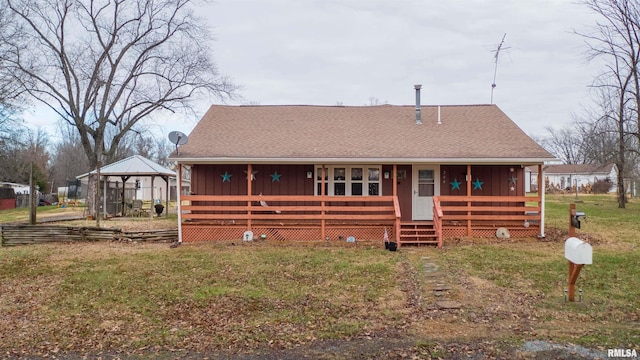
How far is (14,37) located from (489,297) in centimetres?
2295

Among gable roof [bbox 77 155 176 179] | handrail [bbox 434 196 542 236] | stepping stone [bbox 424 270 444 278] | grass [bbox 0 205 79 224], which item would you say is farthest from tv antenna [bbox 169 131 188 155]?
grass [bbox 0 205 79 224]

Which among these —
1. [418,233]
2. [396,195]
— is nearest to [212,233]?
[396,195]

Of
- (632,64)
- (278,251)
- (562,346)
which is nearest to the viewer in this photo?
(562,346)

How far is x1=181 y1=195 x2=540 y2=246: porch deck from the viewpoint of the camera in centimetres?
1273

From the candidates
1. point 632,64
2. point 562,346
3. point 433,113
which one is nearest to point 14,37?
point 433,113

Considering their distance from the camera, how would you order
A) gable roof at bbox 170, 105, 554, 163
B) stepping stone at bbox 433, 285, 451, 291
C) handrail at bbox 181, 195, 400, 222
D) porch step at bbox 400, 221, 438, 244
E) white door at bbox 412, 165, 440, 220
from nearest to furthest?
stepping stone at bbox 433, 285, 451, 291, porch step at bbox 400, 221, 438, 244, handrail at bbox 181, 195, 400, 222, gable roof at bbox 170, 105, 554, 163, white door at bbox 412, 165, 440, 220

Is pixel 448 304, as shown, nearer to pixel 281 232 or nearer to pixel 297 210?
pixel 297 210

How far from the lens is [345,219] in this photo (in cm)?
1323

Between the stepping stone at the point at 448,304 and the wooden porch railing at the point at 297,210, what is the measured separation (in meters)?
4.65

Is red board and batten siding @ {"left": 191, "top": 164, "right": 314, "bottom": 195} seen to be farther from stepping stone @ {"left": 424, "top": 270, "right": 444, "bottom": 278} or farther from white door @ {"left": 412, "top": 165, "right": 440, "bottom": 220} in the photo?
stepping stone @ {"left": 424, "top": 270, "right": 444, "bottom": 278}

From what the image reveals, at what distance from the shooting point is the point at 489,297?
7.39 meters

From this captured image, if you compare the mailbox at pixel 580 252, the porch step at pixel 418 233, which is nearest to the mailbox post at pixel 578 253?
the mailbox at pixel 580 252

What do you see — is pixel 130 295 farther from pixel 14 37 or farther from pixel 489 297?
pixel 14 37

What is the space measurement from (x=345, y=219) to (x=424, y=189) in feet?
9.27
